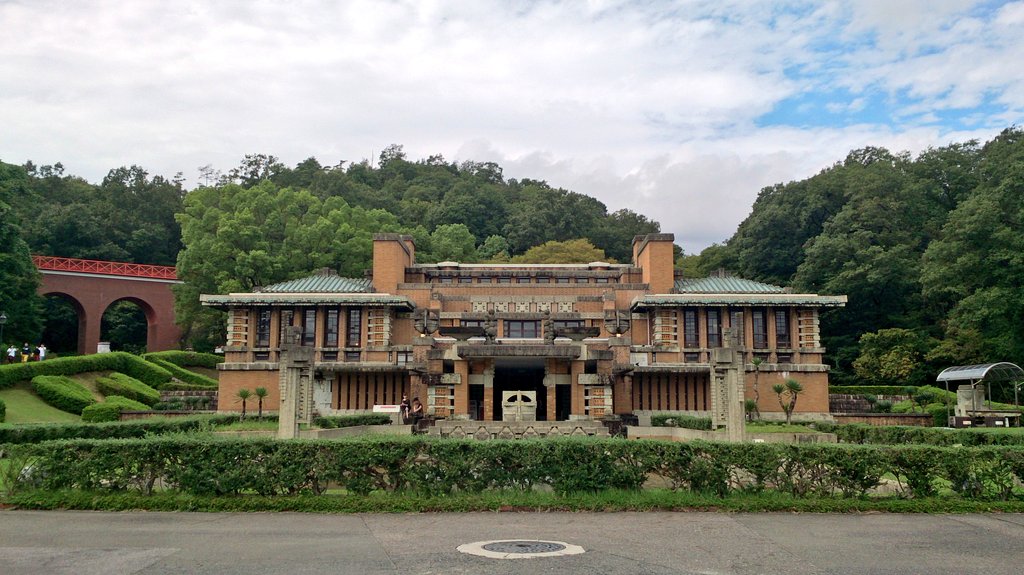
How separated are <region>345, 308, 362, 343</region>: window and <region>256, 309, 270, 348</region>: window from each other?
3745 mm

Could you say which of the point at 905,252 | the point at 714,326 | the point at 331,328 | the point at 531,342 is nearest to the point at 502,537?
the point at 531,342

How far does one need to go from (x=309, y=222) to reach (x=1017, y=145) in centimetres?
4259

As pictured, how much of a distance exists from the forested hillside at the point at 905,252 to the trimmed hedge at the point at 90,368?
38481 millimetres

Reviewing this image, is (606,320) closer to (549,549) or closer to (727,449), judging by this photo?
(727,449)

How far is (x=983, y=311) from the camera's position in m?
39.6

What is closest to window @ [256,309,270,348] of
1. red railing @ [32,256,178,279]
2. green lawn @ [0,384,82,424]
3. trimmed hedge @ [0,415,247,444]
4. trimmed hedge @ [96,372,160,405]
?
trimmed hedge @ [96,372,160,405]

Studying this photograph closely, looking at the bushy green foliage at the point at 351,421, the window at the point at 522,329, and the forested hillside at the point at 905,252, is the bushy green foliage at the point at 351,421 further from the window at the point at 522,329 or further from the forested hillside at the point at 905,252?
the forested hillside at the point at 905,252

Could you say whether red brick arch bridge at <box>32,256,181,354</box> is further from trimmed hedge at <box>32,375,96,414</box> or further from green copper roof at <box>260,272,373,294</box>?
trimmed hedge at <box>32,375,96,414</box>

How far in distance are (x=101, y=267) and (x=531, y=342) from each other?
35942 mm

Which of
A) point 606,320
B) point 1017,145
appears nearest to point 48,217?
point 606,320

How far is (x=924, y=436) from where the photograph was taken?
73.5 feet

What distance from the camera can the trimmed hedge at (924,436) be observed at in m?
20.9

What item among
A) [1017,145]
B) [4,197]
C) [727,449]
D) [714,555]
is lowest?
[714,555]

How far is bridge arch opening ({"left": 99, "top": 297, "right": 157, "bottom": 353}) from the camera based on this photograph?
62.2 metres
